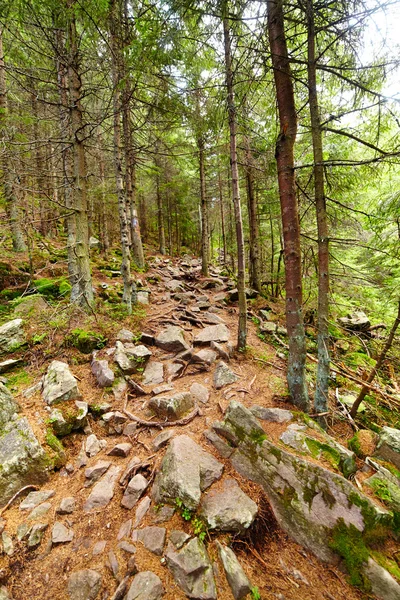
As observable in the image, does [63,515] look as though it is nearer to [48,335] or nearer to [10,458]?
[10,458]

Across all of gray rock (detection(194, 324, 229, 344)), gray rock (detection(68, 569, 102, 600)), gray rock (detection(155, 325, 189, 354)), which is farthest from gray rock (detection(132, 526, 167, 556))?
gray rock (detection(194, 324, 229, 344))

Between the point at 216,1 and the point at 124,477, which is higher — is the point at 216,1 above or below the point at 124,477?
above

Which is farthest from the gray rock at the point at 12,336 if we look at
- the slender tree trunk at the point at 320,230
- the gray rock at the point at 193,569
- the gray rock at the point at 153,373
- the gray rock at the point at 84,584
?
the slender tree trunk at the point at 320,230

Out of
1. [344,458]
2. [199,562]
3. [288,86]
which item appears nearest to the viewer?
[199,562]

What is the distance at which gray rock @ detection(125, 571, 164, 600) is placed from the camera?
2379 millimetres

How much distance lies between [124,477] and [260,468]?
6.43ft

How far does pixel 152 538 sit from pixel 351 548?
87.4 inches

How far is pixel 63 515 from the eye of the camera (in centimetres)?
316

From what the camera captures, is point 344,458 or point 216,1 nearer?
point 344,458

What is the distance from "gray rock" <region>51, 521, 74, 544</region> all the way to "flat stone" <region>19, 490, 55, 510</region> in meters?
0.43

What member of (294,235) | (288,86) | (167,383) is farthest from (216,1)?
(167,383)

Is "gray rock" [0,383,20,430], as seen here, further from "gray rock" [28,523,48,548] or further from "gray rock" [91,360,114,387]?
"gray rock" [28,523,48,548]

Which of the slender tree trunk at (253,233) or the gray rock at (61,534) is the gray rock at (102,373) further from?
the slender tree trunk at (253,233)

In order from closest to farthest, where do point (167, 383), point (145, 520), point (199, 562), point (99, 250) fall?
point (199, 562), point (145, 520), point (167, 383), point (99, 250)
